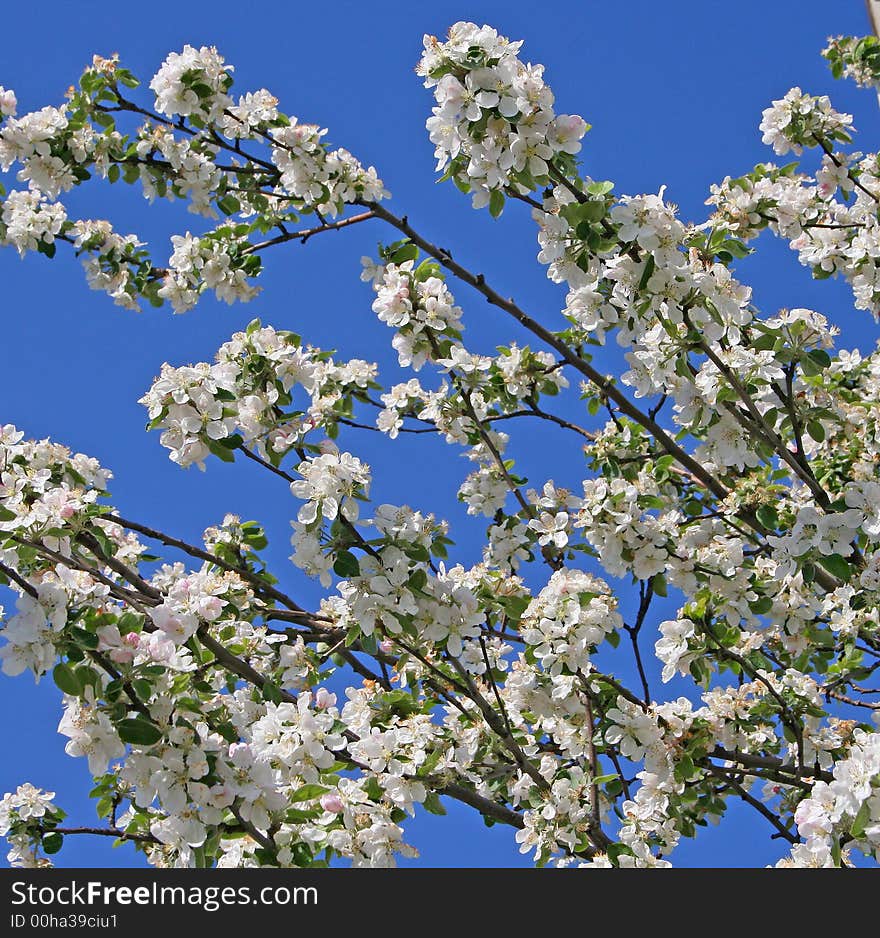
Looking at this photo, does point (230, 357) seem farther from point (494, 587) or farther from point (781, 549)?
point (781, 549)

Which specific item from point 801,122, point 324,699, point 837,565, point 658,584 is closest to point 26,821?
point 324,699

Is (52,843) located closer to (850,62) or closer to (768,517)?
(768,517)

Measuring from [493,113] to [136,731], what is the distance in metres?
1.69

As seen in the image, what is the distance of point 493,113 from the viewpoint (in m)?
2.69

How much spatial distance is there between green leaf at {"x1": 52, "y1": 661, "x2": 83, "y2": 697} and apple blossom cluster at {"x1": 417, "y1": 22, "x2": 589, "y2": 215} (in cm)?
154

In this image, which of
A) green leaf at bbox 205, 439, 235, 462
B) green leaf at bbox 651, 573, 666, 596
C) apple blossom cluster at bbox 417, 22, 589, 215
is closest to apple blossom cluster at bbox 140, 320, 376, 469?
green leaf at bbox 205, 439, 235, 462

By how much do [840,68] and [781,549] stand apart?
320 cm

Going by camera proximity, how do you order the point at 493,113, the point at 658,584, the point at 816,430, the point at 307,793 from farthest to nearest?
the point at 658,584, the point at 816,430, the point at 493,113, the point at 307,793

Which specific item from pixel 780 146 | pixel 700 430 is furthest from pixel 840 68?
pixel 700 430

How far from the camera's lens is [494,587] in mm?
3420

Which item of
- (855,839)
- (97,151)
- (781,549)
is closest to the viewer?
(855,839)

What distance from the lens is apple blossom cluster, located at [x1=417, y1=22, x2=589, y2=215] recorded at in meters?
2.63

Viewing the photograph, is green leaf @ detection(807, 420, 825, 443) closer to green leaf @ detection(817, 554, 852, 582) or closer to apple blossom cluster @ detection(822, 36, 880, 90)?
green leaf @ detection(817, 554, 852, 582)

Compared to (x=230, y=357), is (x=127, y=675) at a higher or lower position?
lower
